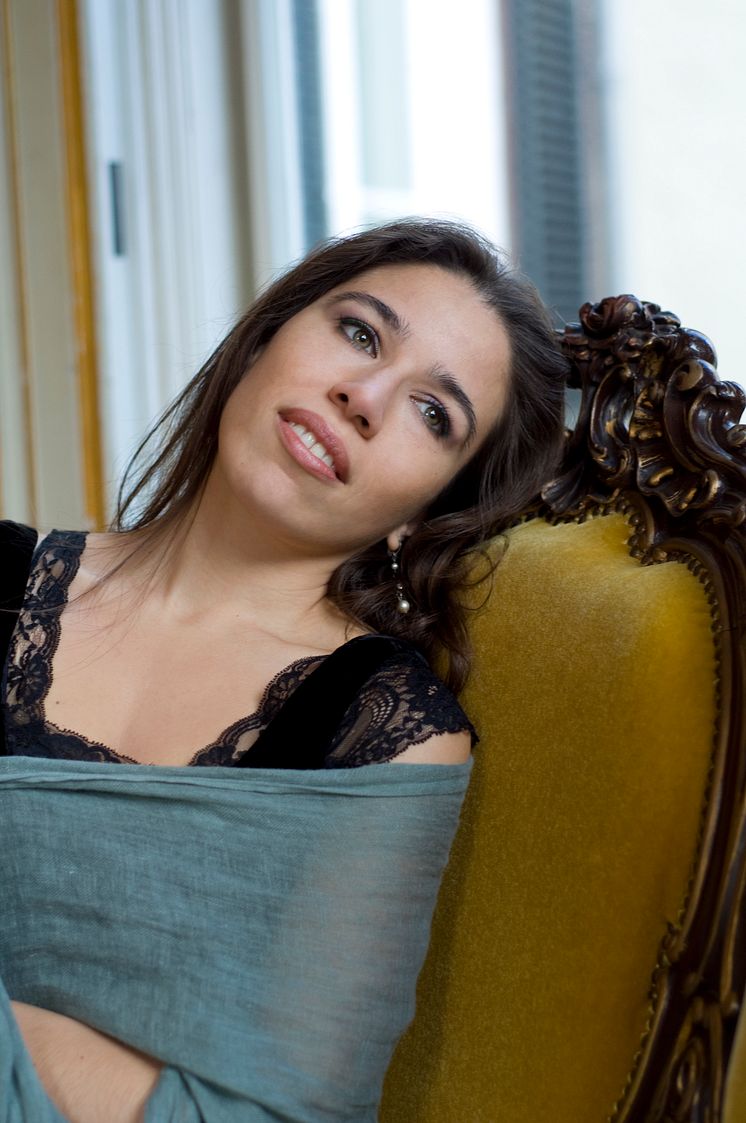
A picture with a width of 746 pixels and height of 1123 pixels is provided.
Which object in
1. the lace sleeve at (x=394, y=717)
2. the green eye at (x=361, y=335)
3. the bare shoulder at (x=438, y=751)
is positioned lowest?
Result: the bare shoulder at (x=438, y=751)

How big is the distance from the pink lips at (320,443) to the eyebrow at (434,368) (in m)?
0.15

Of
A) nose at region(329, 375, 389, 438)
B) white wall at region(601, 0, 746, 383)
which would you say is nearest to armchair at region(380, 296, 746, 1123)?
nose at region(329, 375, 389, 438)

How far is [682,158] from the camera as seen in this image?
74.5 inches

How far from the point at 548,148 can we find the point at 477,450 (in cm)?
91

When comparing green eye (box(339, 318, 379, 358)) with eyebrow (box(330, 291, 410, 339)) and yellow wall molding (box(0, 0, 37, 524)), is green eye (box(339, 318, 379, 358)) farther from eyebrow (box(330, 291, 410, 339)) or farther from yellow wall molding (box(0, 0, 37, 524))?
yellow wall molding (box(0, 0, 37, 524))

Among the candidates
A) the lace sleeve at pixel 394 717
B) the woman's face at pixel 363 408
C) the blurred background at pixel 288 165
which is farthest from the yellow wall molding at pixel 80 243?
the lace sleeve at pixel 394 717

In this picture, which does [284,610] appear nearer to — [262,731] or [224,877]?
[262,731]

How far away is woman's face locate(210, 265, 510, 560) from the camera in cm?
140

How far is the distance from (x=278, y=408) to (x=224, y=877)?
1.75 ft

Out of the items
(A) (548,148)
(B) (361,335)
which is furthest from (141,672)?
(A) (548,148)

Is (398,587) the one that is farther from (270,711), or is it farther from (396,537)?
(270,711)

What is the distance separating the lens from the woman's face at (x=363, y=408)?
1.40m

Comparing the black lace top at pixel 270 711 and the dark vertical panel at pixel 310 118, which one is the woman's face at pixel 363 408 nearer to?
the black lace top at pixel 270 711

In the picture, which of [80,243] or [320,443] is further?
[80,243]
